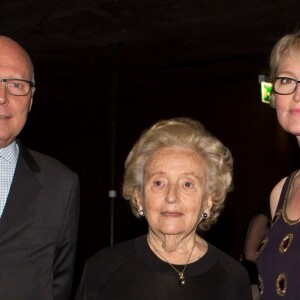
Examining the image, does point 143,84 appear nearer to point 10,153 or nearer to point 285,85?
point 10,153

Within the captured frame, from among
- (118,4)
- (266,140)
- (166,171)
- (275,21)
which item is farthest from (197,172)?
(266,140)

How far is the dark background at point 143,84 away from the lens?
6.44 m

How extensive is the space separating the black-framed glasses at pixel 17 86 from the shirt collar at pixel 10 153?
0.27 metres

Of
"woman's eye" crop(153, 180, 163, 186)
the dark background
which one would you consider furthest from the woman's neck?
the dark background

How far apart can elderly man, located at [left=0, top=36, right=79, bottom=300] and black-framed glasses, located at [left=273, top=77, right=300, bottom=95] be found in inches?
44.1

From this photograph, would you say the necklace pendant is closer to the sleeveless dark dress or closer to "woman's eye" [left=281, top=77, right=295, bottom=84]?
the sleeveless dark dress

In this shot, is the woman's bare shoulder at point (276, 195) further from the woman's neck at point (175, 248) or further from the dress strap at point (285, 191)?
the woman's neck at point (175, 248)

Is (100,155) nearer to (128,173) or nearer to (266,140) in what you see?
(266,140)

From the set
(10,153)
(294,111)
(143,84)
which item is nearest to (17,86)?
(10,153)

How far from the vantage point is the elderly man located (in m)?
2.84

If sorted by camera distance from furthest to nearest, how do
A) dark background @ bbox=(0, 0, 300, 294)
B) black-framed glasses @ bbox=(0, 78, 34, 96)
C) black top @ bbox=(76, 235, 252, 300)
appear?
1. dark background @ bbox=(0, 0, 300, 294)
2. black-framed glasses @ bbox=(0, 78, 34, 96)
3. black top @ bbox=(76, 235, 252, 300)

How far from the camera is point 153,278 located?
286cm

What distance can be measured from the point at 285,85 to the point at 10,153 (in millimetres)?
1356

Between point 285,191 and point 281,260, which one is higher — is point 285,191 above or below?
above
